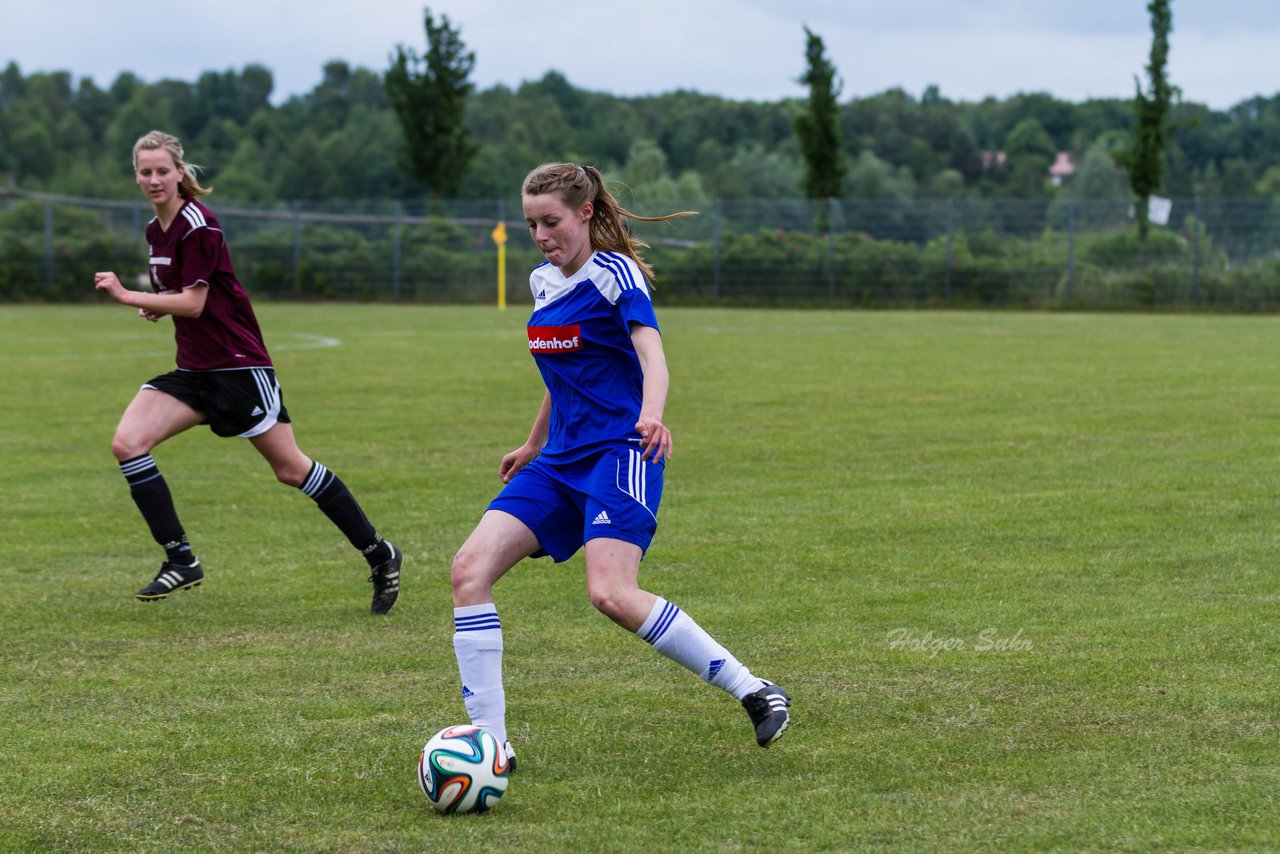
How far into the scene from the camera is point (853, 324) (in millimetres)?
30734

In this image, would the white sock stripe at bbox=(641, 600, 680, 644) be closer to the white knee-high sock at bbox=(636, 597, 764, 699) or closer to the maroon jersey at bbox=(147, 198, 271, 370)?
the white knee-high sock at bbox=(636, 597, 764, 699)

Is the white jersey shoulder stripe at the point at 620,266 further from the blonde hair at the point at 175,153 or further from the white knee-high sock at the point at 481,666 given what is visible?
the blonde hair at the point at 175,153

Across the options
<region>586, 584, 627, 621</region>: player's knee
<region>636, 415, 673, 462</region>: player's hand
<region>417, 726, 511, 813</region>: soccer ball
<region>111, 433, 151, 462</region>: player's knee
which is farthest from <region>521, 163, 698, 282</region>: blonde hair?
<region>111, 433, 151, 462</region>: player's knee

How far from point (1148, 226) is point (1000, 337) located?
45.9 feet

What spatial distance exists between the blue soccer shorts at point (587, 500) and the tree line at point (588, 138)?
79.6 m

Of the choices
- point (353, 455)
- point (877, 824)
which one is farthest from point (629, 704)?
point (353, 455)

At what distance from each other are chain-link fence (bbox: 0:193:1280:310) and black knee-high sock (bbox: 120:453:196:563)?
29.0 metres

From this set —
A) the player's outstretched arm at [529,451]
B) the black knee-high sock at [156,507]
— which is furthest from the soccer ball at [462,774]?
the black knee-high sock at [156,507]

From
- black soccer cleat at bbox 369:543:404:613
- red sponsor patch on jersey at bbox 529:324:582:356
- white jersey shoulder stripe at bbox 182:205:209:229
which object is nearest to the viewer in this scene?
red sponsor patch on jersey at bbox 529:324:582:356

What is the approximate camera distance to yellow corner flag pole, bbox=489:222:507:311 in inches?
1443

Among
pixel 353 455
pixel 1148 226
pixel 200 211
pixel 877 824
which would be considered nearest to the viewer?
pixel 877 824

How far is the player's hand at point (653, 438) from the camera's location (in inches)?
178

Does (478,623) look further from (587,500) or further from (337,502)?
(337,502)

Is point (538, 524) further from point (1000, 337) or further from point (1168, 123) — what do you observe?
point (1168, 123)
